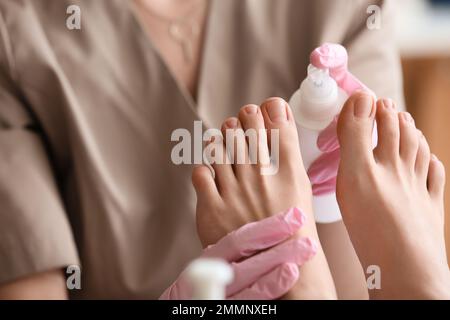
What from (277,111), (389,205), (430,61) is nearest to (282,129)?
(277,111)

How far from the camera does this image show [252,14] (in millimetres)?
1029

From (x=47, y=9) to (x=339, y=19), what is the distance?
35 cm

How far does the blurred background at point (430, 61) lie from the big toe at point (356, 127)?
51.0 inches

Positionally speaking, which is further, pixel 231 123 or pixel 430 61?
pixel 430 61

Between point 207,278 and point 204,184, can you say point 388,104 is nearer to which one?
point 204,184

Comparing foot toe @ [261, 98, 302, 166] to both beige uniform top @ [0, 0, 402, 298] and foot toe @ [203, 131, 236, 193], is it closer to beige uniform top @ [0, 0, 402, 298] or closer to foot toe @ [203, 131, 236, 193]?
foot toe @ [203, 131, 236, 193]

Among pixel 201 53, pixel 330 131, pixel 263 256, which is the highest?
pixel 201 53

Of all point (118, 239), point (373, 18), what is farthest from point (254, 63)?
point (118, 239)

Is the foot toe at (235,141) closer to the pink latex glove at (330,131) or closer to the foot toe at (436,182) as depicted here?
the pink latex glove at (330,131)

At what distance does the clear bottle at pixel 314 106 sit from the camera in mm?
783

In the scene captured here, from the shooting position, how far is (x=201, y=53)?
1034mm

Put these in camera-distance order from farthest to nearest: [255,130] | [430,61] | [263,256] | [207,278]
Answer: [430,61] → [255,130] → [263,256] → [207,278]

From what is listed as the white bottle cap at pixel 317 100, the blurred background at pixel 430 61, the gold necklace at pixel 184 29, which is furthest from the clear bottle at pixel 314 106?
the blurred background at pixel 430 61

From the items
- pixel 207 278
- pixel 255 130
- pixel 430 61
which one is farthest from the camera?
pixel 430 61
